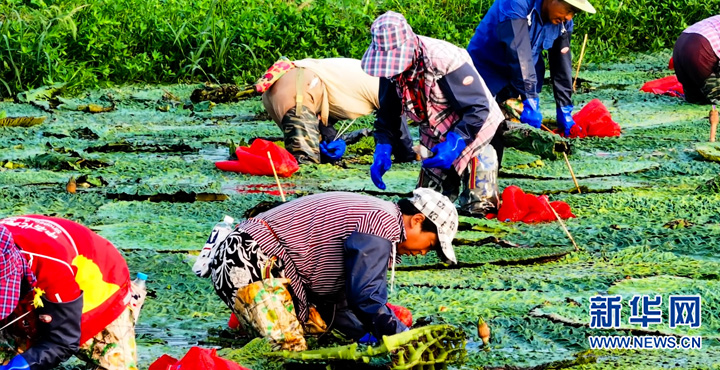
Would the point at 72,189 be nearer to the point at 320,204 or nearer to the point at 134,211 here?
the point at 134,211

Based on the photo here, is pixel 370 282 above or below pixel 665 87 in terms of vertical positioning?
above

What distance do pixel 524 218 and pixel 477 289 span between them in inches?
52.2

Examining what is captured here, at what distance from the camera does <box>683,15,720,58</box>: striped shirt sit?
9.12 meters

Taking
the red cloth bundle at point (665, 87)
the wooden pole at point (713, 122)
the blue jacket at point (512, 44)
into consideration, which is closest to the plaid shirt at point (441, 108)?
the blue jacket at point (512, 44)

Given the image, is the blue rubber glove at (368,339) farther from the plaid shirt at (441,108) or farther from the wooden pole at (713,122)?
the wooden pole at (713,122)

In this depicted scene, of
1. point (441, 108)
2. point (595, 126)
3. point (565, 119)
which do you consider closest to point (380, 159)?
point (441, 108)

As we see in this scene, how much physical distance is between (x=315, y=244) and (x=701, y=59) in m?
6.20

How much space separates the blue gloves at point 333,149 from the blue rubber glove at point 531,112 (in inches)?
49.2

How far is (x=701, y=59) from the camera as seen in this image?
9.12m

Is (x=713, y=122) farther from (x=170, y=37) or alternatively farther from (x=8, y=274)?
(x=8, y=274)

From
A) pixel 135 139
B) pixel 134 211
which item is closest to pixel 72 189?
pixel 134 211

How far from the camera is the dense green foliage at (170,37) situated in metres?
9.75

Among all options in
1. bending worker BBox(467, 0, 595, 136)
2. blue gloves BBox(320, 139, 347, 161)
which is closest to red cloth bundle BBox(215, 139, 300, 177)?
blue gloves BBox(320, 139, 347, 161)

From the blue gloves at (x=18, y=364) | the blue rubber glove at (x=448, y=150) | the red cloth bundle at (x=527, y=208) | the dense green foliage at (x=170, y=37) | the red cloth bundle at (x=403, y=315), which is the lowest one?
the dense green foliage at (x=170, y=37)
